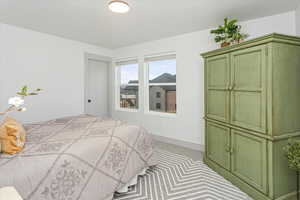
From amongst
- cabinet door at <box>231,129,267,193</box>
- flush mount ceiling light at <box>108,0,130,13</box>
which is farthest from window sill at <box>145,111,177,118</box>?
flush mount ceiling light at <box>108,0,130,13</box>

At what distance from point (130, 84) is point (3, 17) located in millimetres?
2766

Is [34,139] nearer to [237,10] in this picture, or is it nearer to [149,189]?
[149,189]

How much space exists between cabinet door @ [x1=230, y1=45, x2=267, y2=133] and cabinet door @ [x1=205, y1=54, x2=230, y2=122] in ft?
0.31

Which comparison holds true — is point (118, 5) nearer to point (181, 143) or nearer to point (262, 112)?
point (262, 112)

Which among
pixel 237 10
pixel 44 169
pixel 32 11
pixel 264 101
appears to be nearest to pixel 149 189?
pixel 44 169

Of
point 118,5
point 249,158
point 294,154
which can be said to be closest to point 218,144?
point 249,158

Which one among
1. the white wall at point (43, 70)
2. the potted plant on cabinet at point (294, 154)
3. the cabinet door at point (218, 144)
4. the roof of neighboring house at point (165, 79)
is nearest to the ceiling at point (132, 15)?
the white wall at point (43, 70)

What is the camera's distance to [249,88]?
1752 millimetres

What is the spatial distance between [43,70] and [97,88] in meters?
1.42

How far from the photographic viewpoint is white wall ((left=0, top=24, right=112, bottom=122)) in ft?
8.96

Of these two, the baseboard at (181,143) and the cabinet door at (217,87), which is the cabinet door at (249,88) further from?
the baseboard at (181,143)

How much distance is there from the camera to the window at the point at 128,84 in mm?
4304

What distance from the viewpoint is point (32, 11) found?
7.75ft

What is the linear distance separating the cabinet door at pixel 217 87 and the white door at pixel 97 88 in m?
2.86
